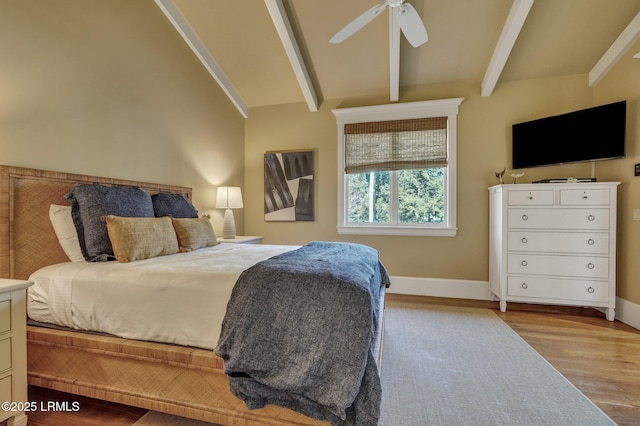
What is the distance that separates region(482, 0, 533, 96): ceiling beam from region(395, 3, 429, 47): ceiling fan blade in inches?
37.7

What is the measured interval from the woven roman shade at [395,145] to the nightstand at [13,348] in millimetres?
3282

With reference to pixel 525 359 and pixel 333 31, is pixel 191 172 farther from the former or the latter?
pixel 525 359

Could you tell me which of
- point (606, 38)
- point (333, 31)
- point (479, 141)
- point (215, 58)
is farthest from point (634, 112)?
point (215, 58)

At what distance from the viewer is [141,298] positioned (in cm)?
145

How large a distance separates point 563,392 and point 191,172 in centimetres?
362

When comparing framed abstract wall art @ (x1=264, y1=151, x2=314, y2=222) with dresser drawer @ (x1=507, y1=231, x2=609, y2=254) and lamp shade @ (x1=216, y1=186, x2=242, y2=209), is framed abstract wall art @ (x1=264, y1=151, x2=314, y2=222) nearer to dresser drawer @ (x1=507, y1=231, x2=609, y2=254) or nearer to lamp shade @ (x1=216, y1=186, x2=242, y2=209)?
lamp shade @ (x1=216, y1=186, x2=242, y2=209)

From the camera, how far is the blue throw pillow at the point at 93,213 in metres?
1.83

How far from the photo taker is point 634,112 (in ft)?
8.82

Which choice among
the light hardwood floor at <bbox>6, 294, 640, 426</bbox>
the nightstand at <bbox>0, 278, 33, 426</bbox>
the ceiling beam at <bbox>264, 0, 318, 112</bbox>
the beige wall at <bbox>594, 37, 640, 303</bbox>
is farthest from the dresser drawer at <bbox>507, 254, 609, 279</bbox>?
the nightstand at <bbox>0, 278, 33, 426</bbox>

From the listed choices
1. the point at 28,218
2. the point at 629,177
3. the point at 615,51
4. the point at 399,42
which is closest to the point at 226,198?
the point at 28,218

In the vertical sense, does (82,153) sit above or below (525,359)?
above

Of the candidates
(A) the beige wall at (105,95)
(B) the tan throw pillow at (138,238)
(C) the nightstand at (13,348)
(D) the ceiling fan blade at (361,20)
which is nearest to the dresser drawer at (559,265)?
(D) the ceiling fan blade at (361,20)

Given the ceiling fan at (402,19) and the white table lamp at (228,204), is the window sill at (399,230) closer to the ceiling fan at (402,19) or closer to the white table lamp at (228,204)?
the white table lamp at (228,204)

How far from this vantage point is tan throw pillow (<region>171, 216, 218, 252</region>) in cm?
230
